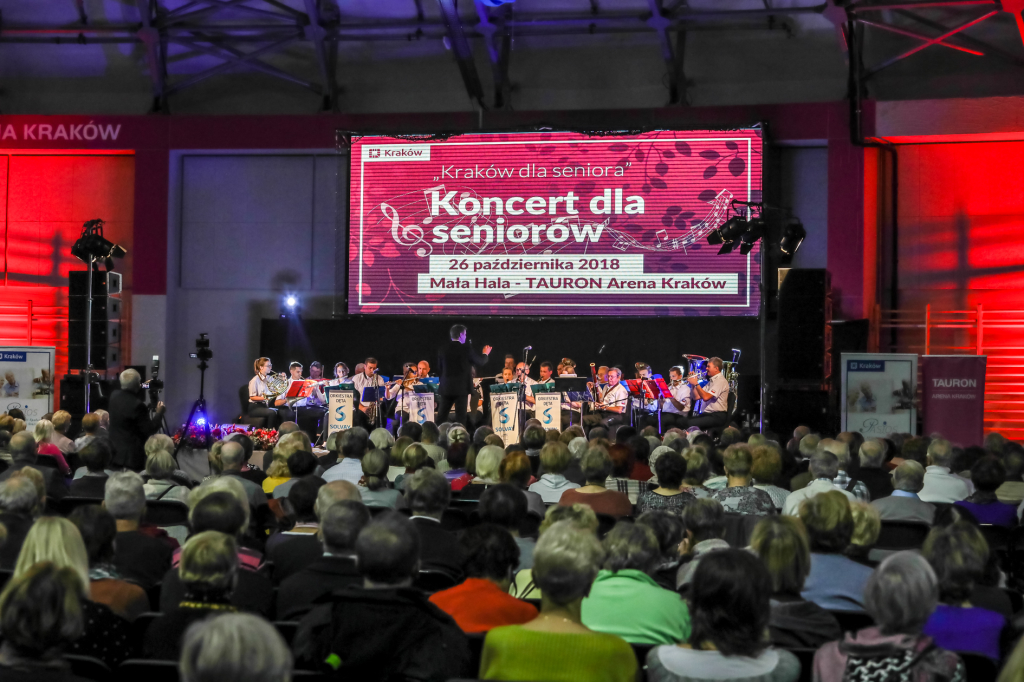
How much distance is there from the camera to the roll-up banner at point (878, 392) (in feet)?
38.2

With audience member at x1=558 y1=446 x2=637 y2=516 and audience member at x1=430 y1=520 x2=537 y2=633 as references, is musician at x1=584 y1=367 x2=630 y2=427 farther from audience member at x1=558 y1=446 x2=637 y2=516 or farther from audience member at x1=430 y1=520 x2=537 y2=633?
audience member at x1=430 y1=520 x2=537 y2=633

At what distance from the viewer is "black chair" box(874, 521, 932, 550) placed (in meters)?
Result: 4.82

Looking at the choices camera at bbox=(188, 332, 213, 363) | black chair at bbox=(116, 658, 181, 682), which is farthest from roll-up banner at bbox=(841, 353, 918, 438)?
black chair at bbox=(116, 658, 181, 682)

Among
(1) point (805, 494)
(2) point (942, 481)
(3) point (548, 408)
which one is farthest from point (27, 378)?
(2) point (942, 481)

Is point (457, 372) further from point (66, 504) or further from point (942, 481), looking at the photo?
point (66, 504)

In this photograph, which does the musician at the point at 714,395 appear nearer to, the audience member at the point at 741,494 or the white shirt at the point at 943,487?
the white shirt at the point at 943,487

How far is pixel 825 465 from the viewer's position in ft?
18.4

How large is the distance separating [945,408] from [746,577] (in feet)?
35.1

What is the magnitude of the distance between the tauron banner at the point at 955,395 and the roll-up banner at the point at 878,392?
63 cm

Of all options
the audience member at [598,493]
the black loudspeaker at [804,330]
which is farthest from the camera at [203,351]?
the audience member at [598,493]

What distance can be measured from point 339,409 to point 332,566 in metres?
9.23

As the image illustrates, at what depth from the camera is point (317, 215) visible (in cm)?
1542

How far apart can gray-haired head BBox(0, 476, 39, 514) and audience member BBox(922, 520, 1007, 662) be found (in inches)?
132

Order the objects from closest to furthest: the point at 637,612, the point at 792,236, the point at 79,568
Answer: the point at 79,568 < the point at 637,612 < the point at 792,236
